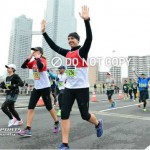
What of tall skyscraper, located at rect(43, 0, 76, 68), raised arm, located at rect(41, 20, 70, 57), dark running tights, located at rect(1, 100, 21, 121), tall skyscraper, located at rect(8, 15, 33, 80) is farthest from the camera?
tall skyscraper, located at rect(43, 0, 76, 68)

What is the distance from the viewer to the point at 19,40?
1496 inches

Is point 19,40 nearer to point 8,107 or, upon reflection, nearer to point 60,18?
point 60,18

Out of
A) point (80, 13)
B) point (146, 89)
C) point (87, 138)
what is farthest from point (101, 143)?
point (146, 89)

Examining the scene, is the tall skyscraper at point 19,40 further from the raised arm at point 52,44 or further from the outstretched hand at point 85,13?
the outstretched hand at point 85,13

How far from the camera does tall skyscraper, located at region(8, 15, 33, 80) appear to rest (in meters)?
35.5

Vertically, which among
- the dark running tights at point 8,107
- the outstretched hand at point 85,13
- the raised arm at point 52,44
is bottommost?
the dark running tights at point 8,107

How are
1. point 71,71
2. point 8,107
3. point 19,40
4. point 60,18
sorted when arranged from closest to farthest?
point 71,71 → point 8,107 → point 19,40 → point 60,18

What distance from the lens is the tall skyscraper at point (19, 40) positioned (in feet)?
116

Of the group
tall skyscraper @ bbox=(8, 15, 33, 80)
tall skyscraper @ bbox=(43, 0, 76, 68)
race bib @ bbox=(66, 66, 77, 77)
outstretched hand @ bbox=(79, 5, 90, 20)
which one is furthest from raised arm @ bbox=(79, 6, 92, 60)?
tall skyscraper @ bbox=(43, 0, 76, 68)

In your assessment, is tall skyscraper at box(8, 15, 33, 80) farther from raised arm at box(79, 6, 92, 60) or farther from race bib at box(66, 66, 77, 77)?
raised arm at box(79, 6, 92, 60)

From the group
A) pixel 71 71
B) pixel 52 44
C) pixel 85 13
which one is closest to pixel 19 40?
pixel 52 44

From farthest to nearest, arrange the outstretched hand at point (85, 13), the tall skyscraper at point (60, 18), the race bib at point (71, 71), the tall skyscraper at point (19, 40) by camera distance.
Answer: the tall skyscraper at point (60, 18)
the tall skyscraper at point (19, 40)
the race bib at point (71, 71)
the outstretched hand at point (85, 13)

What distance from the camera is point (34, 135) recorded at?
18.1ft

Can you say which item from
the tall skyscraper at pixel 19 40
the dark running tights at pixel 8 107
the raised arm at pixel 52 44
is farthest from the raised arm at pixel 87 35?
the tall skyscraper at pixel 19 40
